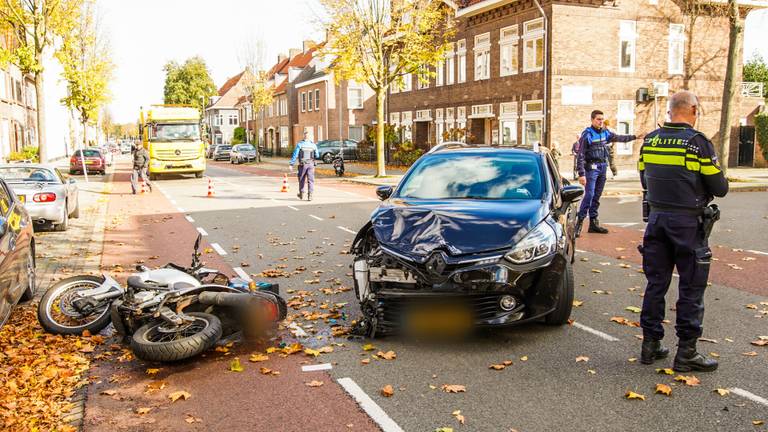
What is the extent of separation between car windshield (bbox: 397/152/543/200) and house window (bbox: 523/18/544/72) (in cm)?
2238

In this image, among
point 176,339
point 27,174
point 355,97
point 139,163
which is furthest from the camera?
point 355,97

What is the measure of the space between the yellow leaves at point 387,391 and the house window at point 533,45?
25.7m

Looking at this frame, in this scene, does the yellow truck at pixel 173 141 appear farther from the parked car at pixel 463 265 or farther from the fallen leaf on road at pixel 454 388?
the fallen leaf on road at pixel 454 388

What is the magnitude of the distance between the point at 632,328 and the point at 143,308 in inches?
170

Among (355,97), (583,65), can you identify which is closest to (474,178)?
(583,65)

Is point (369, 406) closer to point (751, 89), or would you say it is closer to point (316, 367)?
point (316, 367)

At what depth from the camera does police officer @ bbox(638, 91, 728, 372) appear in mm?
5047

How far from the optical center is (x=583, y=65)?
2864 cm

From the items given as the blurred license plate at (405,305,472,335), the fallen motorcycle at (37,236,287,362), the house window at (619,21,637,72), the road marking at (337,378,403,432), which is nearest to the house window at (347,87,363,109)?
the house window at (619,21,637,72)

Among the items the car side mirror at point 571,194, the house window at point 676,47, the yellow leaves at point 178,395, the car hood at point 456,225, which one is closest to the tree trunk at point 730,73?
the house window at point 676,47

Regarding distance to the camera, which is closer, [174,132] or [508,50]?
[508,50]

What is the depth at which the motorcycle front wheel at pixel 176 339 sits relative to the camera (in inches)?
204

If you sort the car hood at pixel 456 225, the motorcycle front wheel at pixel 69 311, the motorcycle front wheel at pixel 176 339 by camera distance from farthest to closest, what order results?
the motorcycle front wheel at pixel 69 311, the car hood at pixel 456 225, the motorcycle front wheel at pixel 176 339

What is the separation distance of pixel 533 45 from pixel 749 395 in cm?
2636
